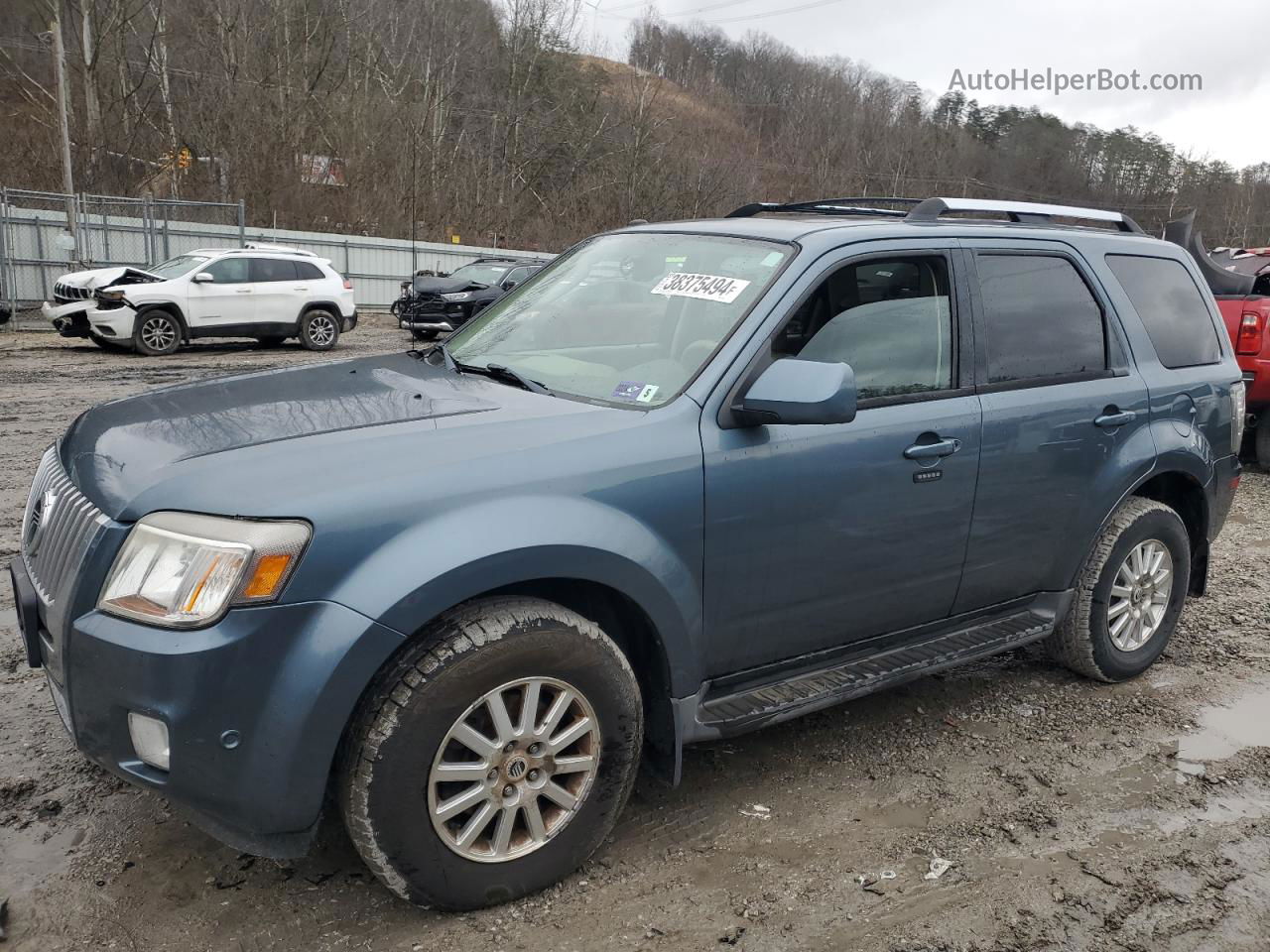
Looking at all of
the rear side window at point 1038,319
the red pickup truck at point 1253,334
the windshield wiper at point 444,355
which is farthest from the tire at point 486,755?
the red pickup truck at point 1253,334

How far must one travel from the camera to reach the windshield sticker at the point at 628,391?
3100 millimetres

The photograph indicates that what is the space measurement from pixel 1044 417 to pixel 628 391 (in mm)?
1686

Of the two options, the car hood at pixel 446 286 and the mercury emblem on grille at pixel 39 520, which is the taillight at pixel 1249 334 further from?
the car hood at pixel 446 286

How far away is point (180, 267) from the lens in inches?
675

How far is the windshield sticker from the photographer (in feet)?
10.2

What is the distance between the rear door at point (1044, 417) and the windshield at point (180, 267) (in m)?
15.8

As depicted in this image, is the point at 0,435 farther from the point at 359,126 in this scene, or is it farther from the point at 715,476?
the point at 359,126

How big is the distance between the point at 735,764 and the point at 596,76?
60.0 metres

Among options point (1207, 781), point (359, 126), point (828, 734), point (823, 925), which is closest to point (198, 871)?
point (823, 925)

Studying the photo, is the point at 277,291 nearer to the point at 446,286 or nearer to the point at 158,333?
the point at 158,333

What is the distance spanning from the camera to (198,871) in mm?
2875

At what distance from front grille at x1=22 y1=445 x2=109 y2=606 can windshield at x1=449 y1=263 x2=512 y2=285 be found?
19.0m

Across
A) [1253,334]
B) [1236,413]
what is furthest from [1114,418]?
[1253,334]

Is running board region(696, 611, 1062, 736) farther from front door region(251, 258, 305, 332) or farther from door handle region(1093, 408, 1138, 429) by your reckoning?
front door region(251, 258, 305, 332)
